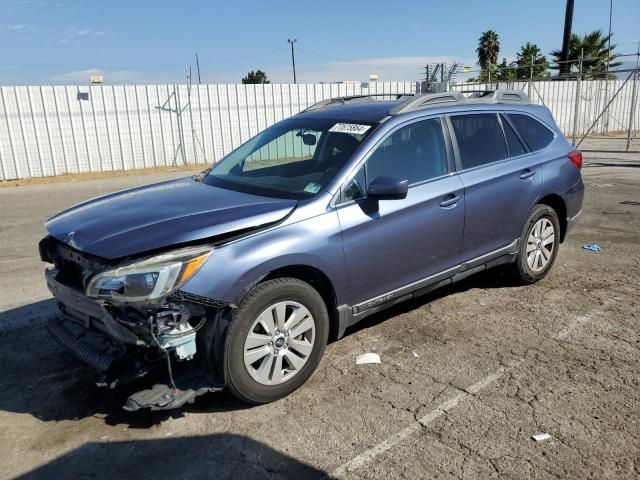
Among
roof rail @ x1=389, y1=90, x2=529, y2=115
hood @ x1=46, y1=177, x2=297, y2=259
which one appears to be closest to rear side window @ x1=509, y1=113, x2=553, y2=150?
roof rail @ x1=389, y1=90, x2=529, y2=115

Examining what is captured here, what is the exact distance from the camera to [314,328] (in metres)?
3.55

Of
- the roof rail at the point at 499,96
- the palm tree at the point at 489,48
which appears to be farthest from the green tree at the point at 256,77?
the roof rail at the point at 499,96

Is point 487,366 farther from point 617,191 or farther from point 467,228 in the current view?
point 617,191

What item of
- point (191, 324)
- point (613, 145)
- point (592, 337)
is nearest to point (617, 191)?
point (592, 337)

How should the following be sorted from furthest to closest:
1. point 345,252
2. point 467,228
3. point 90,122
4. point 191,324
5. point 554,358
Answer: point 90,122
point 467,228
point 554,358
point 345,252
point 191,324

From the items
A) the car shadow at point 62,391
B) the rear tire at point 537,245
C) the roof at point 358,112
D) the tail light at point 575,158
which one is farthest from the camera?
the tail light at point 575,158

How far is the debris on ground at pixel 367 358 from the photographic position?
156 inches

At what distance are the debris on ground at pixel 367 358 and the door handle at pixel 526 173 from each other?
2260mm

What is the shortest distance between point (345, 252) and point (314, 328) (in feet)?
1.81

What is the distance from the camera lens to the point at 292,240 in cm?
339

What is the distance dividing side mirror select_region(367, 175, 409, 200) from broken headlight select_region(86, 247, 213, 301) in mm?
1268

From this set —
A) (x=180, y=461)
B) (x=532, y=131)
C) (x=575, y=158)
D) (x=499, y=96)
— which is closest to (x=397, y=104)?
(x=499, y=96)

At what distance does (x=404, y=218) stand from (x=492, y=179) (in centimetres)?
119

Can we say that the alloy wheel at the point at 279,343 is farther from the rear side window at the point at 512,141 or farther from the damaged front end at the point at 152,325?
the rear side window at the point at 512,141
